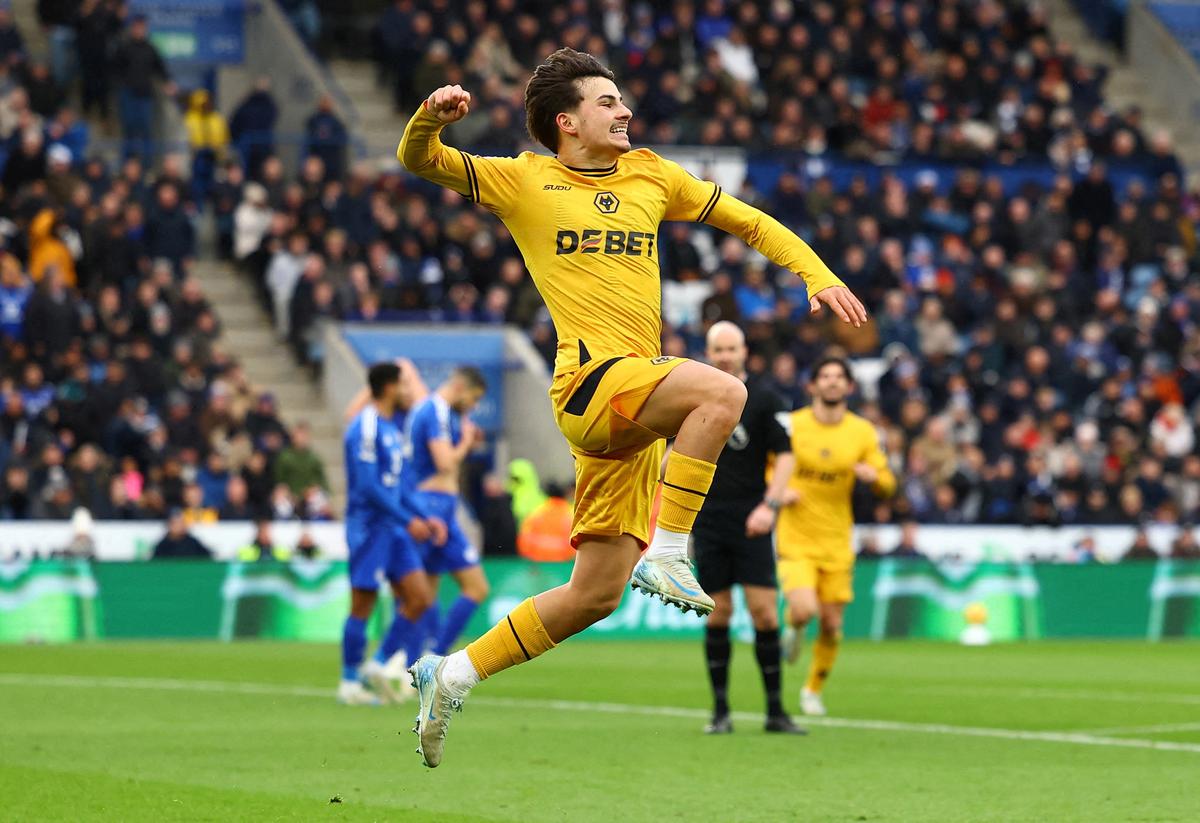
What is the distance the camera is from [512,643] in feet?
25.9

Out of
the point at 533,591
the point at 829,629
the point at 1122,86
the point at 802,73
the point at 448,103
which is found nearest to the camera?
the point at 448,103

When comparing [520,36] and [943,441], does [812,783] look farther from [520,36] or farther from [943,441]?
[520,36]

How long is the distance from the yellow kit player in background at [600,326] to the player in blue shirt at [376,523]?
6639 mm

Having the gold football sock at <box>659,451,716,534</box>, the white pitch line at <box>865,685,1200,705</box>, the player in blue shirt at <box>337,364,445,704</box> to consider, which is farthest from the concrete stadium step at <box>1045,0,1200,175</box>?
the gold football sock at <box>659,451,716,534</box>

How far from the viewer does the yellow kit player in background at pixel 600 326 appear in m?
7.53

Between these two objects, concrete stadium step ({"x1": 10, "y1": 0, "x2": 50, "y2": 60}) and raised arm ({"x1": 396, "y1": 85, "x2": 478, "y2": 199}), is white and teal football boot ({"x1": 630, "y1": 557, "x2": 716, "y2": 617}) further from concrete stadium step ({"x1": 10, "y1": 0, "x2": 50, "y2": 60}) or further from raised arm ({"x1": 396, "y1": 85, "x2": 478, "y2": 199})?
concrete stadium step ({"x1": 10, "y1": 0, "x2": 50, "y2": 60})

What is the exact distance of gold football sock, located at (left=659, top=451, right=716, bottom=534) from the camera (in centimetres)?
758

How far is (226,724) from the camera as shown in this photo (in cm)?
1297

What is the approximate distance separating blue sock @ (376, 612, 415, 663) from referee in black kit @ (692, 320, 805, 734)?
284cm

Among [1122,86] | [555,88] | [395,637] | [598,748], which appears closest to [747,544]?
[598,748]

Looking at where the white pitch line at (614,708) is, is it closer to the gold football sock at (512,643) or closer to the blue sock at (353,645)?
the blue sock at (353,645)

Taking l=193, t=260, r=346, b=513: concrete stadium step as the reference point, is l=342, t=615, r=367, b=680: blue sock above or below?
below

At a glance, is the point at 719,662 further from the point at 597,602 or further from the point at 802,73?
the point at 802,73

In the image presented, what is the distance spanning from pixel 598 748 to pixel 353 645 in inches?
138
